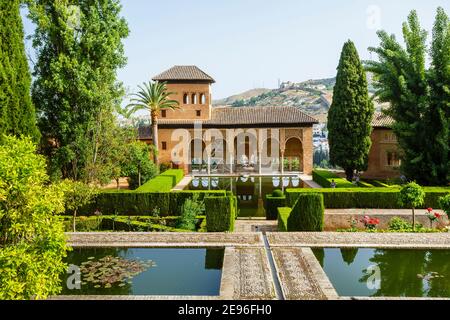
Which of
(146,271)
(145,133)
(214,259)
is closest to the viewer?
(146,271)

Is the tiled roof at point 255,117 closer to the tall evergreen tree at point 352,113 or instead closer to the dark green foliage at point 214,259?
the tall evergreen tree at point 352,113

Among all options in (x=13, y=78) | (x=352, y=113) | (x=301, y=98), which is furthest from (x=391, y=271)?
(x=301, y=98)

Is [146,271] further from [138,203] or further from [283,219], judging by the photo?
[138,203]

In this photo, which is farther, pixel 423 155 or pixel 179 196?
pixel 423 155

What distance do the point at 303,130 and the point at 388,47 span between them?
533 inches

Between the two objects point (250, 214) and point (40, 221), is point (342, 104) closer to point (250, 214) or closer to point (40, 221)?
point (250, 214)

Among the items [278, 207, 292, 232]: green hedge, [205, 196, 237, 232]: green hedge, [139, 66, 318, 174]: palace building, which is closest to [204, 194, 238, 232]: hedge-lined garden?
[205, 196, 237, 232]: green hedge

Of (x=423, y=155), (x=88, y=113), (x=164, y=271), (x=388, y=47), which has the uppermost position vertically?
(x=388, y=47)

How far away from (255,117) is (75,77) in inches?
776

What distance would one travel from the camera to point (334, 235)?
13.3 m

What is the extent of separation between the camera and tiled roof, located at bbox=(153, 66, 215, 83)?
36.5 metres

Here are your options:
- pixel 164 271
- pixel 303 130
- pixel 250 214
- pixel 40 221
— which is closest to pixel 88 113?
pixel 250 214

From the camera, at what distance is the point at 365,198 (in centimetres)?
1795
